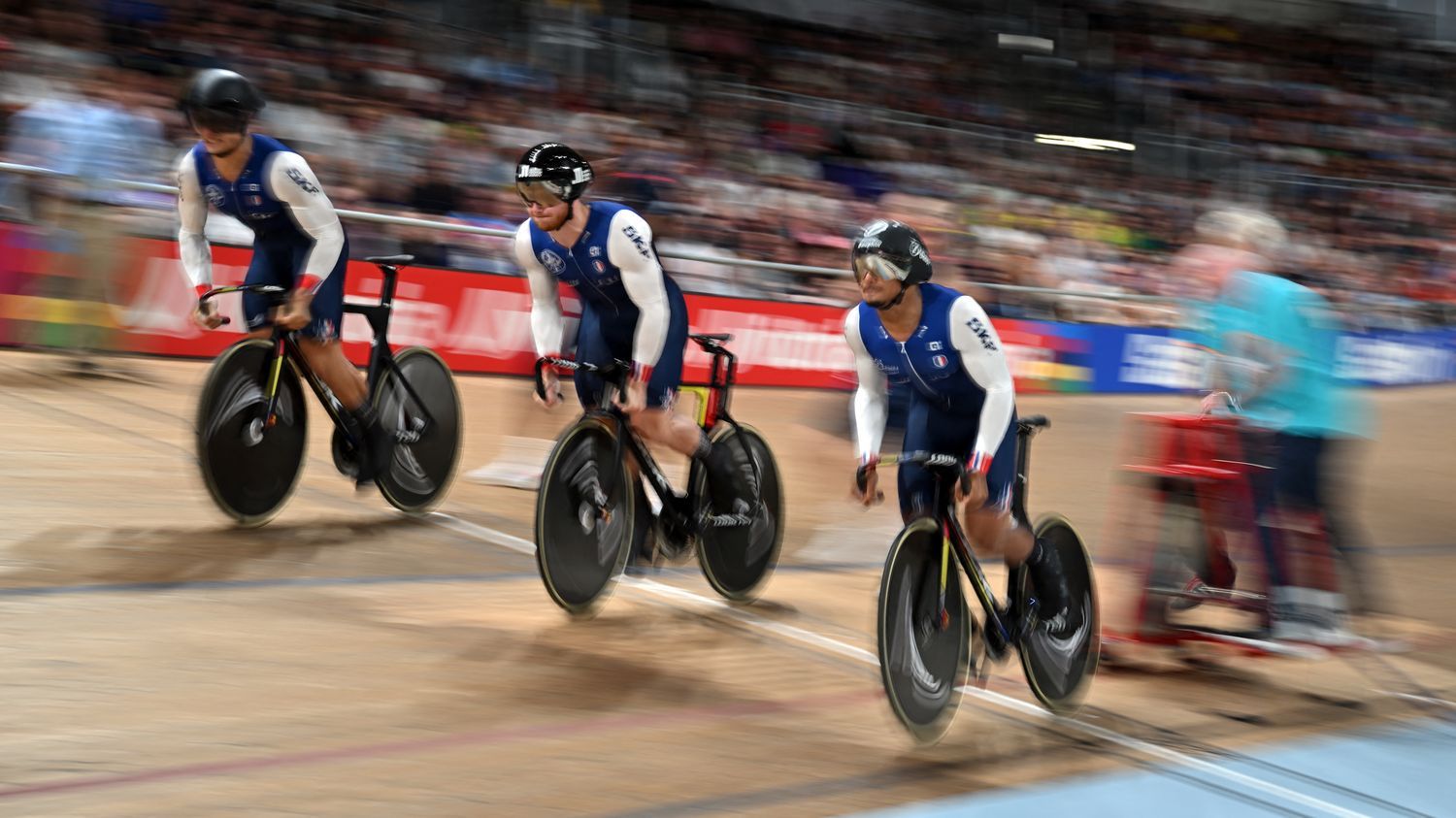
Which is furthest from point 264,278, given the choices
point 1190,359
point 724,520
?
point 1190,359

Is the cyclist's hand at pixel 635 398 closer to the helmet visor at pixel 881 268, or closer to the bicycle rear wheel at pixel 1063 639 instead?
the helmet visor at pixel 881 268

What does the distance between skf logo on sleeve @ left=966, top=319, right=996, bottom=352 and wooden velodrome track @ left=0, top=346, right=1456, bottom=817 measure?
1077mm

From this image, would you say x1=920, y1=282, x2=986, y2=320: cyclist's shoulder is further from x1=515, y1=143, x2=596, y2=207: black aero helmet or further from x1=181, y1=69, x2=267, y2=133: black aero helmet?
x1=181, y1=69, x2=267, y2=133: black aero helmet

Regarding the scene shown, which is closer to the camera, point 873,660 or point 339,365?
point 873,660

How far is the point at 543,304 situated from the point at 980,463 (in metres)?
1.66

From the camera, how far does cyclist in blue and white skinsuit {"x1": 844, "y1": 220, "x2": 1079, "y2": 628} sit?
3709 millimetres

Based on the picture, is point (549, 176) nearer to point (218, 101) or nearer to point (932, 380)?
point (218, 101)

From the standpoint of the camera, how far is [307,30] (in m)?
12.3

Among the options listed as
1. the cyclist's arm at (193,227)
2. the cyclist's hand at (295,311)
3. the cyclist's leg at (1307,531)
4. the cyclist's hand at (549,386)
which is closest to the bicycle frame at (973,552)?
the cyclist's hand at (549,386)

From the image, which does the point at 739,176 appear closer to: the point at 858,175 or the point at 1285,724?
the point at 858,175

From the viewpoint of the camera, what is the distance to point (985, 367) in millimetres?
3785

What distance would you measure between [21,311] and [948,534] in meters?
6.26

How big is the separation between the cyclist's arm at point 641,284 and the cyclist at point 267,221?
3.82 ft

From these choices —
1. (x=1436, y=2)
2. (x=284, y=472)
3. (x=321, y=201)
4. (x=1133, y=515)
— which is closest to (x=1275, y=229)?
(x=1133, y=515)
